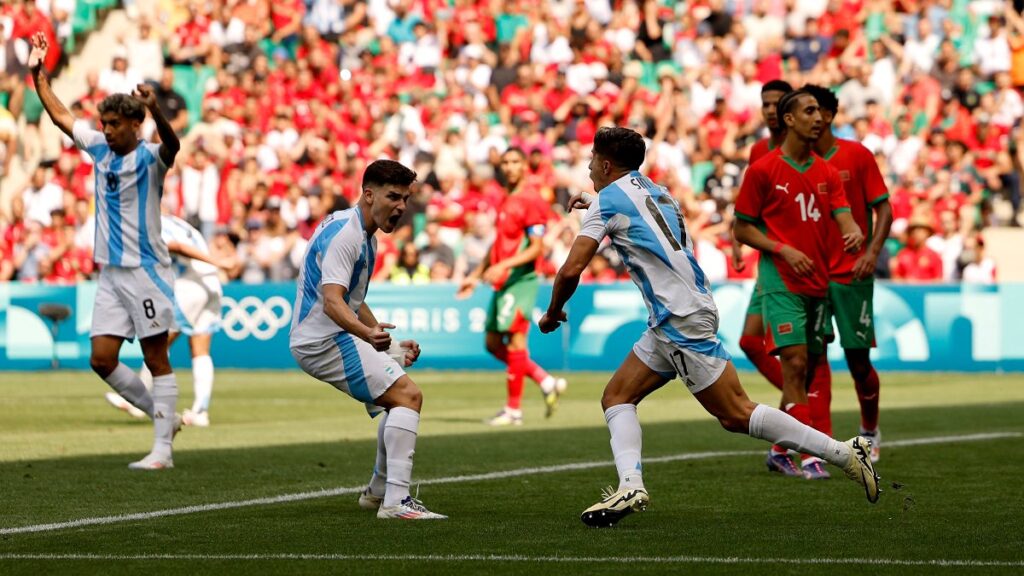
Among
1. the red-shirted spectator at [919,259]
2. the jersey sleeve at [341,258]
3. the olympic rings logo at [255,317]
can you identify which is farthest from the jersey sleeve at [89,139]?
the red-shirted spectator at [919,259]

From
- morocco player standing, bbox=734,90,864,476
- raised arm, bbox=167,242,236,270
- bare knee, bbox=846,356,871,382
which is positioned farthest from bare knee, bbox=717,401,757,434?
raised arm, bbox=167,242,236,270

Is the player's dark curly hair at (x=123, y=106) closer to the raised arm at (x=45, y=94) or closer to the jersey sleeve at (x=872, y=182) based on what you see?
the raised arm at (x=45, y=94)

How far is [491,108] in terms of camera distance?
29172mm

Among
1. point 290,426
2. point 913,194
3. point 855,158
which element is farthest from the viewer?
point 913,194

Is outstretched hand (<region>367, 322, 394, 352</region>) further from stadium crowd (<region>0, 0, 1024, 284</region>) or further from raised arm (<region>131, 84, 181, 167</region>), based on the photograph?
stadium crowd (<region>0, 0, 1024, 284</region>)

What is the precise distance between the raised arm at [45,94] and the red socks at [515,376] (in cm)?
578

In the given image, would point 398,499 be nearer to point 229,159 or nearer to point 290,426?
point 290,426

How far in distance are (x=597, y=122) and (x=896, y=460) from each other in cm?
1688

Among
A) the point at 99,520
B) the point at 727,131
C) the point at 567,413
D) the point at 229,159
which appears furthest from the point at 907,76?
the point at 99,520

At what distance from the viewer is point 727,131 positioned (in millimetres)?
27062

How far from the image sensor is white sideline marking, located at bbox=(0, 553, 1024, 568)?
695cm

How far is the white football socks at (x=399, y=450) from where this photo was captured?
28.3 feet

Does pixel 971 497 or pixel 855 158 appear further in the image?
pixel 855 158

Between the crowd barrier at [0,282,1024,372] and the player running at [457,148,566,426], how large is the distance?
270 inches
